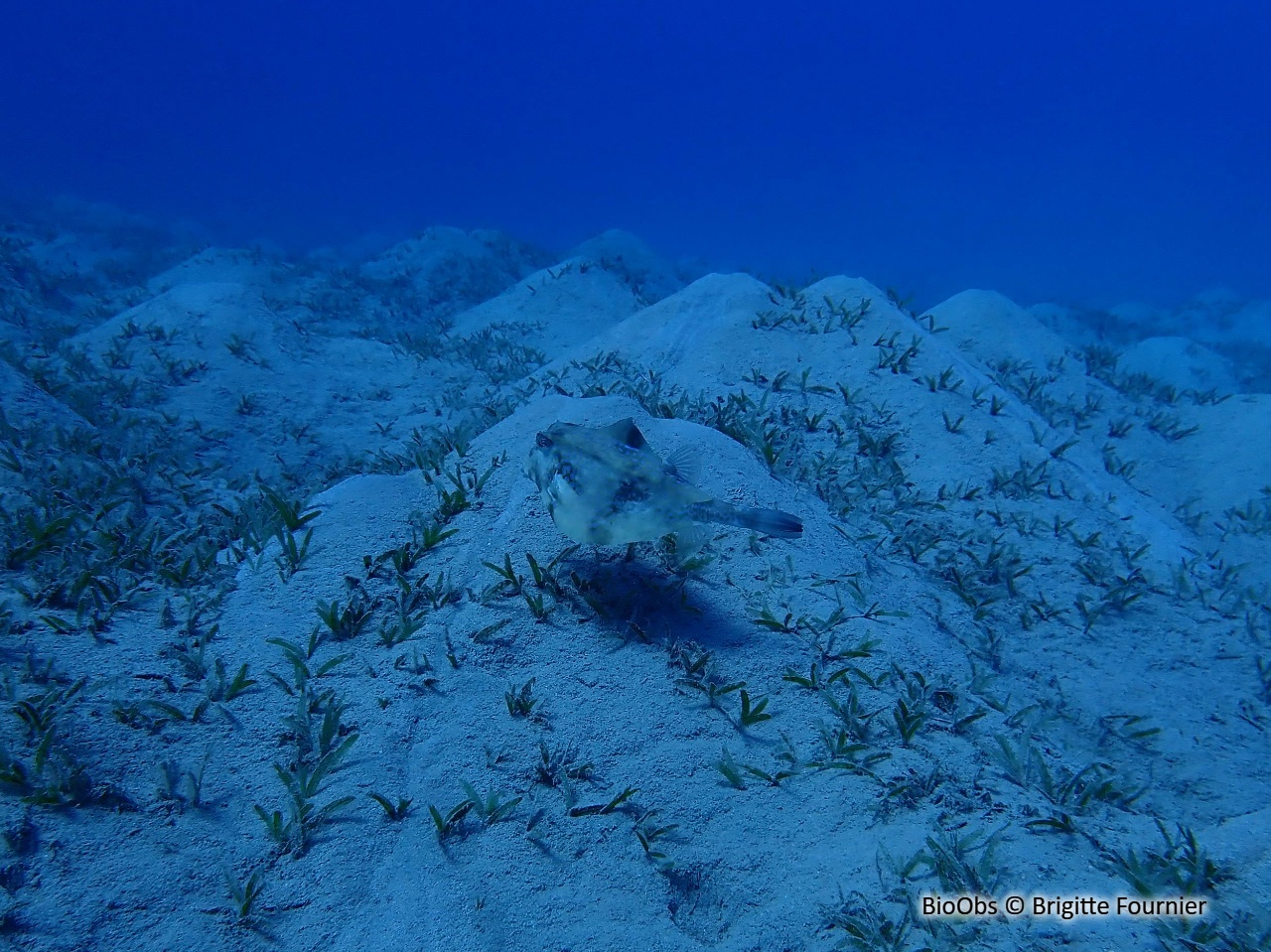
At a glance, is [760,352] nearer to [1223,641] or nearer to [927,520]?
[927,520]

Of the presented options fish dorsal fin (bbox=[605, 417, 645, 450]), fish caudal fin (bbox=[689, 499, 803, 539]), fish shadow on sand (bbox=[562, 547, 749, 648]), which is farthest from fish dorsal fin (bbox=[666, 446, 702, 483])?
fish shadow on sand (bbox=[562, 547, 749, 648])

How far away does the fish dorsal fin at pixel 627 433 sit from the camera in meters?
3.38

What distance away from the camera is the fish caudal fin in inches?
116

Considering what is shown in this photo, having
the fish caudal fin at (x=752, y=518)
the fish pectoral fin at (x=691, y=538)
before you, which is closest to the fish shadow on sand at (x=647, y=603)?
the fish pectoral fin at (x=691, y=538)

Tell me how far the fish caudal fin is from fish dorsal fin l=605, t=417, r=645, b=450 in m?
0.52

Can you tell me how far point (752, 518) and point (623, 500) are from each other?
2.07 feet

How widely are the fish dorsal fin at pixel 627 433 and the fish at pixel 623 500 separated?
10cm

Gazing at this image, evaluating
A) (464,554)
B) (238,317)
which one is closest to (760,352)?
(464,554)

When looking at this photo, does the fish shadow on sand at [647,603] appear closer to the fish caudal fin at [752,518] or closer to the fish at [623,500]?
the fish at [623,500]

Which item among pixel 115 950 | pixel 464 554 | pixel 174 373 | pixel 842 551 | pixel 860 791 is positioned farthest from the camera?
pixel 174 373

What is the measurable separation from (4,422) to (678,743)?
6225 millimetres

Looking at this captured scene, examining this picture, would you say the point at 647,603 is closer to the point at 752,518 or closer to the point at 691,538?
the point at 691,538

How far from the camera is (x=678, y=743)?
2.92m

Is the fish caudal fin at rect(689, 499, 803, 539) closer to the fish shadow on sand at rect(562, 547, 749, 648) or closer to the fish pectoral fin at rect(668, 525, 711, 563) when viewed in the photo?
the fish pectoral fin at rect(668, 525, 711, 563)
